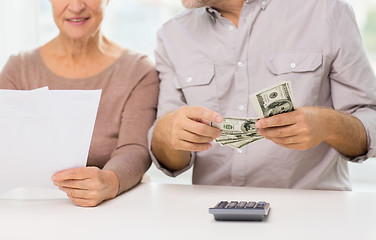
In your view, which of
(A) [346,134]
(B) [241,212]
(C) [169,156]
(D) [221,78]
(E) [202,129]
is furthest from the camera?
(D) [221,78]

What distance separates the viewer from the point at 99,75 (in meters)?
1.90

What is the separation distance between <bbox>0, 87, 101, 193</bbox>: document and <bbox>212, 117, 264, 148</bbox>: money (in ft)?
1.12

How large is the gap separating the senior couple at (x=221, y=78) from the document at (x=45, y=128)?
0.75ft

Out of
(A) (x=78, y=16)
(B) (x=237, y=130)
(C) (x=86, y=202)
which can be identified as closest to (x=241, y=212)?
(B) (x=237, y=130)

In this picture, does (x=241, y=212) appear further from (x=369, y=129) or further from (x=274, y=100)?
(x=369, y=129)

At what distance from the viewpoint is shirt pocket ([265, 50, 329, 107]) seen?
1.72 m

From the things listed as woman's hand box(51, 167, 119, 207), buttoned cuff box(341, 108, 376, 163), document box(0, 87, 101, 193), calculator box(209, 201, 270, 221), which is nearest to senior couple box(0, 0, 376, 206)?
buttoned cuff box(341, 108, 376, 163)

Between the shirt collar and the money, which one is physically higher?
the shirt collar

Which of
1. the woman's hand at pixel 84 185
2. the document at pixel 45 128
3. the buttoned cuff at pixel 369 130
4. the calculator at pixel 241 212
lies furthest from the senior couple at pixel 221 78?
the calculator at pixel 241 212

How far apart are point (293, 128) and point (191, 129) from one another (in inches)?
10.8

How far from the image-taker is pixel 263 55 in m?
1.78

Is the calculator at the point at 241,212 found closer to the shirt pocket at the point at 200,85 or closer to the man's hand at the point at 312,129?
the man's hand at the point at 312,129

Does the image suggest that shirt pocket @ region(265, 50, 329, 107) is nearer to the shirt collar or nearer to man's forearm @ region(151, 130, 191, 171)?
the shirt collar

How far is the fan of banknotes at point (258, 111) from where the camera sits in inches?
50.3
